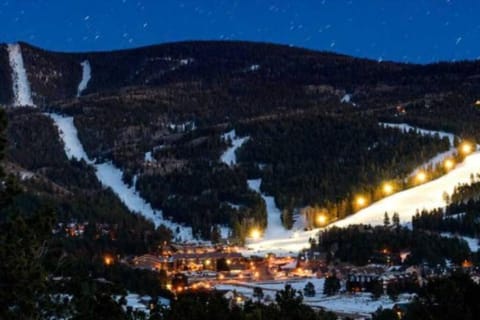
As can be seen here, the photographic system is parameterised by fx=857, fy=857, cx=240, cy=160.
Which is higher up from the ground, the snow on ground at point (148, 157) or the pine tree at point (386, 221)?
the snow on ground at point (148, 157)

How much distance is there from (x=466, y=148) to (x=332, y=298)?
3235 inches

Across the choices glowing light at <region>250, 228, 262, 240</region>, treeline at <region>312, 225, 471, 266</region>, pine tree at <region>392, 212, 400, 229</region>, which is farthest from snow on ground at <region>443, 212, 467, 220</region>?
glowing light at <region>250, 228, 262, 240</region>

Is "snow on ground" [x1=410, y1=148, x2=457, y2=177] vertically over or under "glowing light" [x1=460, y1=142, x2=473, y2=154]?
under

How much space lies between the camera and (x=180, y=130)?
198m

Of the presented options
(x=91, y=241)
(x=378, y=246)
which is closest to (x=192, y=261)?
(x=91, y=241)

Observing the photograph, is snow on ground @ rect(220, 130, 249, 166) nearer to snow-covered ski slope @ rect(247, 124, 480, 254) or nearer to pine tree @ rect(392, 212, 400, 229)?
snow-covered ski slope @ rect(247, 124, 480, 254)

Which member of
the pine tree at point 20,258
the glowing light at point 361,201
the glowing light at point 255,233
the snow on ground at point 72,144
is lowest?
the pine tree at point 20,258

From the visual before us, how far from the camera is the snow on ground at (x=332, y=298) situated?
6281cm

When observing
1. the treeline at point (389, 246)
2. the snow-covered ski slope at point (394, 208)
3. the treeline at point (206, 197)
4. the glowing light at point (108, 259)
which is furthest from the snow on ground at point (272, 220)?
the glowing light at point (108, 259)

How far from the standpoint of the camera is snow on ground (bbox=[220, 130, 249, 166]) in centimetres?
15489

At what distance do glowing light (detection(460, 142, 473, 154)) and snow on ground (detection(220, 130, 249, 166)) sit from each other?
39.3 meters

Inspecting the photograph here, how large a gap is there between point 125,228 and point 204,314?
72.9 metres

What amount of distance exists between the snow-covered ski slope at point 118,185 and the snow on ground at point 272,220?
10805 millimetres

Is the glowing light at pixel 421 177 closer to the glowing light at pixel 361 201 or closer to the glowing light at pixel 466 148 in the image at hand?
the glowing light at pixel 361 201
